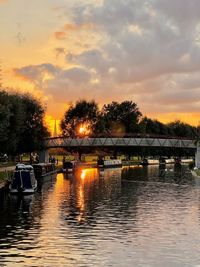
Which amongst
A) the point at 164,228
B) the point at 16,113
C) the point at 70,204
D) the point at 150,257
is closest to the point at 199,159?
the point at 16,113

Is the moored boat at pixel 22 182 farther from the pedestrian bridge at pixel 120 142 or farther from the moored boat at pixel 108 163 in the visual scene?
the moored boat at pixel 108 163

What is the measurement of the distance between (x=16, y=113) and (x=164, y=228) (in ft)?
215

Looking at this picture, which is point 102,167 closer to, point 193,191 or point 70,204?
point 193,191

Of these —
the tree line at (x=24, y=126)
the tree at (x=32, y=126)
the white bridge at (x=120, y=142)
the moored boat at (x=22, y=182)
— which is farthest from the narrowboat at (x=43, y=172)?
the white bridge at (x=120, y=142)

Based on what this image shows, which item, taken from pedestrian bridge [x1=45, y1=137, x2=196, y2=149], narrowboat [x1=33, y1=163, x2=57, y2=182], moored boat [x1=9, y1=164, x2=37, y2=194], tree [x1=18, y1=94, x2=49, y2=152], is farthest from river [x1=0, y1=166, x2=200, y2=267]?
pedestrian bridge [x1=45, y1=137, x2=196, y2=149]

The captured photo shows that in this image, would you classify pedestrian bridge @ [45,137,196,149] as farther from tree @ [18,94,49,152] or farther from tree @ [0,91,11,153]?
tree @ [0,91,11,153]

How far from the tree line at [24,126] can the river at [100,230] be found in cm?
A: 3065

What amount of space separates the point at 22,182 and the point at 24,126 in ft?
123

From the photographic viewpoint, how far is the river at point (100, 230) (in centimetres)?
3406

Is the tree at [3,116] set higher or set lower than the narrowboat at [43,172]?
higher

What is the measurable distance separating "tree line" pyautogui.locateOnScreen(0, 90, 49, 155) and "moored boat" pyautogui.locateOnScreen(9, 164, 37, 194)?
22226mm

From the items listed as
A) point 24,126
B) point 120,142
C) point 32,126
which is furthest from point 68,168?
point 120,142

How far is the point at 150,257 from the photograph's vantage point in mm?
34500

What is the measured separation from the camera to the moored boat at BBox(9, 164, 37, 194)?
74625mm
